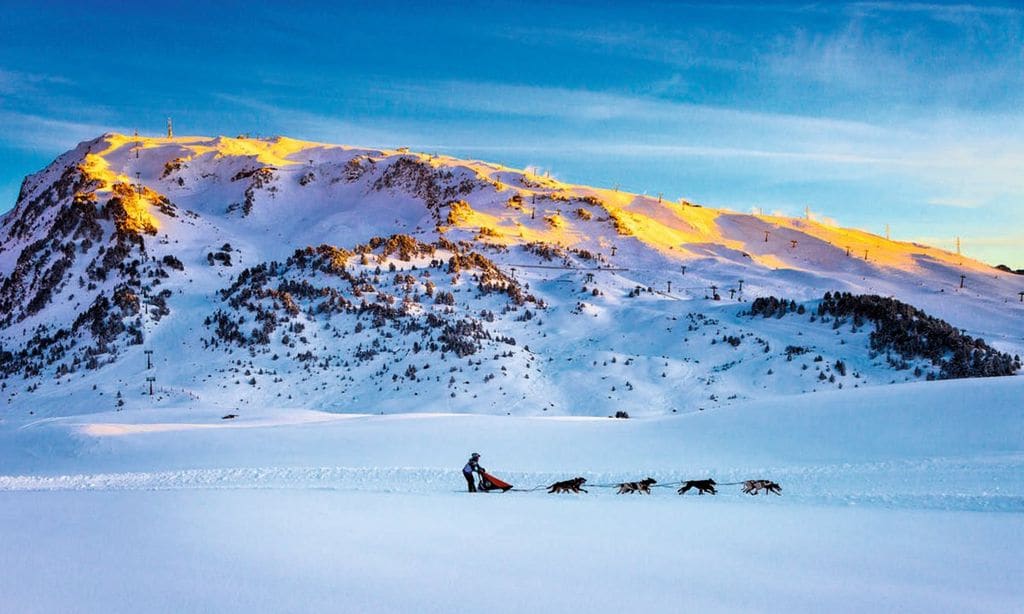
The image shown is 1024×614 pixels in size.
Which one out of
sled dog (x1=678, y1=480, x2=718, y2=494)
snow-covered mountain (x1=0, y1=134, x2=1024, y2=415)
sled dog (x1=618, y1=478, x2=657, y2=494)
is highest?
snow-covered mountain (x1=0, y1=134, x2=1024, y2=415)

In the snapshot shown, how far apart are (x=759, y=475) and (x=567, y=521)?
6153 mm

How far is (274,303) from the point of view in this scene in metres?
46.5

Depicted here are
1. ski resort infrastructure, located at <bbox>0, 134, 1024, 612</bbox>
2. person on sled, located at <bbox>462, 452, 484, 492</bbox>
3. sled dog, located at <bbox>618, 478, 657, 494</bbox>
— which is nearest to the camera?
ski resort infrastructure, located at <bbox>0, 134, 1024, 612</bbox>

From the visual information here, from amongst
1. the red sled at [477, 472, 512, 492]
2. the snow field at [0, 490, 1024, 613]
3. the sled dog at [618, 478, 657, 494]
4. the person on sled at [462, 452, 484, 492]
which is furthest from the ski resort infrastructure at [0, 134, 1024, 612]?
the person on sled at [462, 452, 484, 492]

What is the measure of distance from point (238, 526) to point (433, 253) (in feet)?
173

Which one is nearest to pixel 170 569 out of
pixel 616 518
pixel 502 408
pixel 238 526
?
pixel 238 526

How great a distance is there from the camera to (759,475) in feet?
44.7

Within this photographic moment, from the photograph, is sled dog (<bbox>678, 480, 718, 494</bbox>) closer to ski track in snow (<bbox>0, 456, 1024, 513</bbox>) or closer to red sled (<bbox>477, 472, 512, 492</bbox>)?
ski track in snow (<bbox>0, 456, 1024, 513</bbox>)

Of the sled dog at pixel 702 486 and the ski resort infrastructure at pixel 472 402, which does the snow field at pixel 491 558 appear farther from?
the sled dog at pixel 702 486

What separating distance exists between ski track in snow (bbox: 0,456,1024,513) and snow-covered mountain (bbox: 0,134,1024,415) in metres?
16.9

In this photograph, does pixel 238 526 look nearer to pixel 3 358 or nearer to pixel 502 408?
pixel 502 408

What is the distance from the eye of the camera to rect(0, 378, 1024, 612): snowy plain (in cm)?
585

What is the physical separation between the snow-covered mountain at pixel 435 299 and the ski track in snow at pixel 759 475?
16894mm

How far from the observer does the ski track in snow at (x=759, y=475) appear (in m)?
10.6
